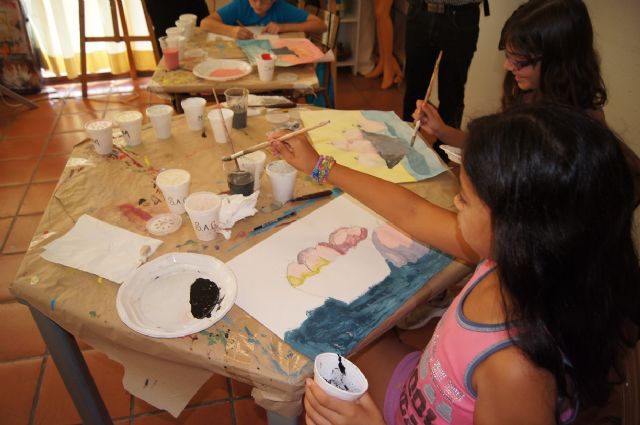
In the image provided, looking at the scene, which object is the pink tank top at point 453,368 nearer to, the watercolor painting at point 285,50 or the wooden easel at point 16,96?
the watercolor painting at point 285,50

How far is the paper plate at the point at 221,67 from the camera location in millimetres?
1928

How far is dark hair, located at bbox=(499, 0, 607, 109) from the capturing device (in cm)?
135

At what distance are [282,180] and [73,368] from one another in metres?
0.66

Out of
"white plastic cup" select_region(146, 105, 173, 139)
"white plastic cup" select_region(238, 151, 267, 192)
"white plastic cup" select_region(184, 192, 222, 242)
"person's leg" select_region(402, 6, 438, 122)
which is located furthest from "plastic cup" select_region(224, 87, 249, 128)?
"person's leg" select_region(402, 6, 438, 122)

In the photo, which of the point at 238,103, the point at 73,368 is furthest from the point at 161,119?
the point at 73,368

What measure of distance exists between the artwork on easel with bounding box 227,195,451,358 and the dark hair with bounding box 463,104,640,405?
0.28 metres

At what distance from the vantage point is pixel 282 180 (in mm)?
1134

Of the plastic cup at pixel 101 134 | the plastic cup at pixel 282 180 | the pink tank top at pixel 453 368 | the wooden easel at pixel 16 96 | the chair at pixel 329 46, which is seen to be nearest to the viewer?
the pink tank top at pixel 453 368

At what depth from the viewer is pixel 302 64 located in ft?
6.77

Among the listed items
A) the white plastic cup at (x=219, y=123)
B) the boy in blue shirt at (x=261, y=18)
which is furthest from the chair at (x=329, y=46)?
the white plastic cup at (x=219, y=123)

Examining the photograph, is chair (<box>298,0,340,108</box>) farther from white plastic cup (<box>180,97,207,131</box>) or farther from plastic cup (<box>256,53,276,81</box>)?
white plastic cup (<box>180,97,207,131</box>)

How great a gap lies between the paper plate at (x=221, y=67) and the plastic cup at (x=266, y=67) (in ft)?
0.31

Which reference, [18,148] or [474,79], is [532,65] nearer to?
[474,79]

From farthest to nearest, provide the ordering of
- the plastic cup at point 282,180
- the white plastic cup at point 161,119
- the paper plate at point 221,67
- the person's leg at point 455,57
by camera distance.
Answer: the person's leg at point 455,57 < the paper plate at point 221,67 < the white plastic cup at point 161,119 < the plastic cup at point 282,180
